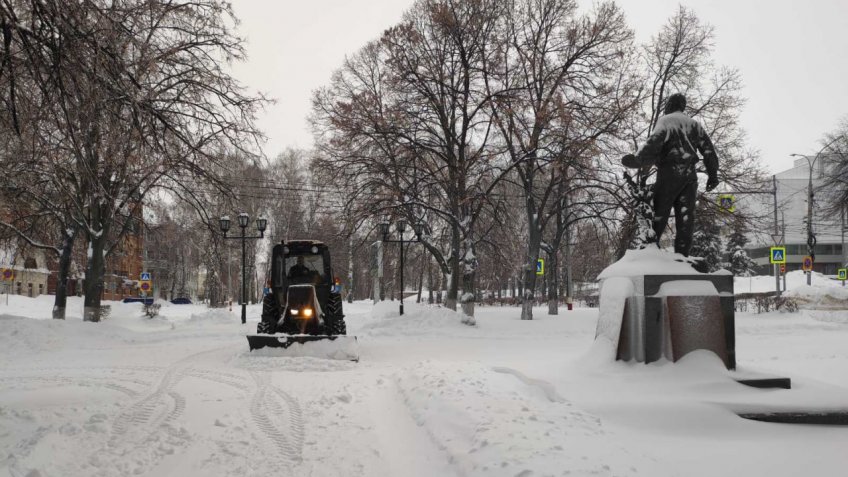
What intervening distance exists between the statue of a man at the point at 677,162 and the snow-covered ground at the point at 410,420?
1.94m

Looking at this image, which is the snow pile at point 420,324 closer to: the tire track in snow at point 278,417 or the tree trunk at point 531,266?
the tree trunk at point 531,266

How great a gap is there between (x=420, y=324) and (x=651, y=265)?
1253cm

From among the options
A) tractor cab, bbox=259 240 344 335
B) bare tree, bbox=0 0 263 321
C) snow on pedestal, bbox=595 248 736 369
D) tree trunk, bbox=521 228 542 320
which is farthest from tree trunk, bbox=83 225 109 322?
snow on pedestal, bbox=595 248 736 369

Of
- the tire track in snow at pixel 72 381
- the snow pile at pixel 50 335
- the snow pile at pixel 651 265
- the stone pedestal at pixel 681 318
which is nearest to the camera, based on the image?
the stone pedestal at pixel 681 318

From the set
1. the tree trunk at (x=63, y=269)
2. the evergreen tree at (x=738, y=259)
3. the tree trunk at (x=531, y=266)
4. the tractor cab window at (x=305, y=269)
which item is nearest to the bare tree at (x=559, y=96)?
the tree trunk at (x=531, y=266)

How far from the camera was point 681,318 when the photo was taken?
6.31 meters

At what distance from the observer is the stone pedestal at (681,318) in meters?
6.32

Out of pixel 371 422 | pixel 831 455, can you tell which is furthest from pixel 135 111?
pixel 831 455

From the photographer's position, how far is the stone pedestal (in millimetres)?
6320

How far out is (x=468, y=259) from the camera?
19750mm

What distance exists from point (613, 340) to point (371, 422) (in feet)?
10.5

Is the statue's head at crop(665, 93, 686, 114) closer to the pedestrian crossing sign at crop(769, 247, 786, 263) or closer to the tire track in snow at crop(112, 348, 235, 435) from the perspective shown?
the tire track in snow at crop(112, 348, 235, 435)

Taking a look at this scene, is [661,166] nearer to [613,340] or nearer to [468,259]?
[613,340]

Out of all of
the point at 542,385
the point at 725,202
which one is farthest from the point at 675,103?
the point at 725,202
